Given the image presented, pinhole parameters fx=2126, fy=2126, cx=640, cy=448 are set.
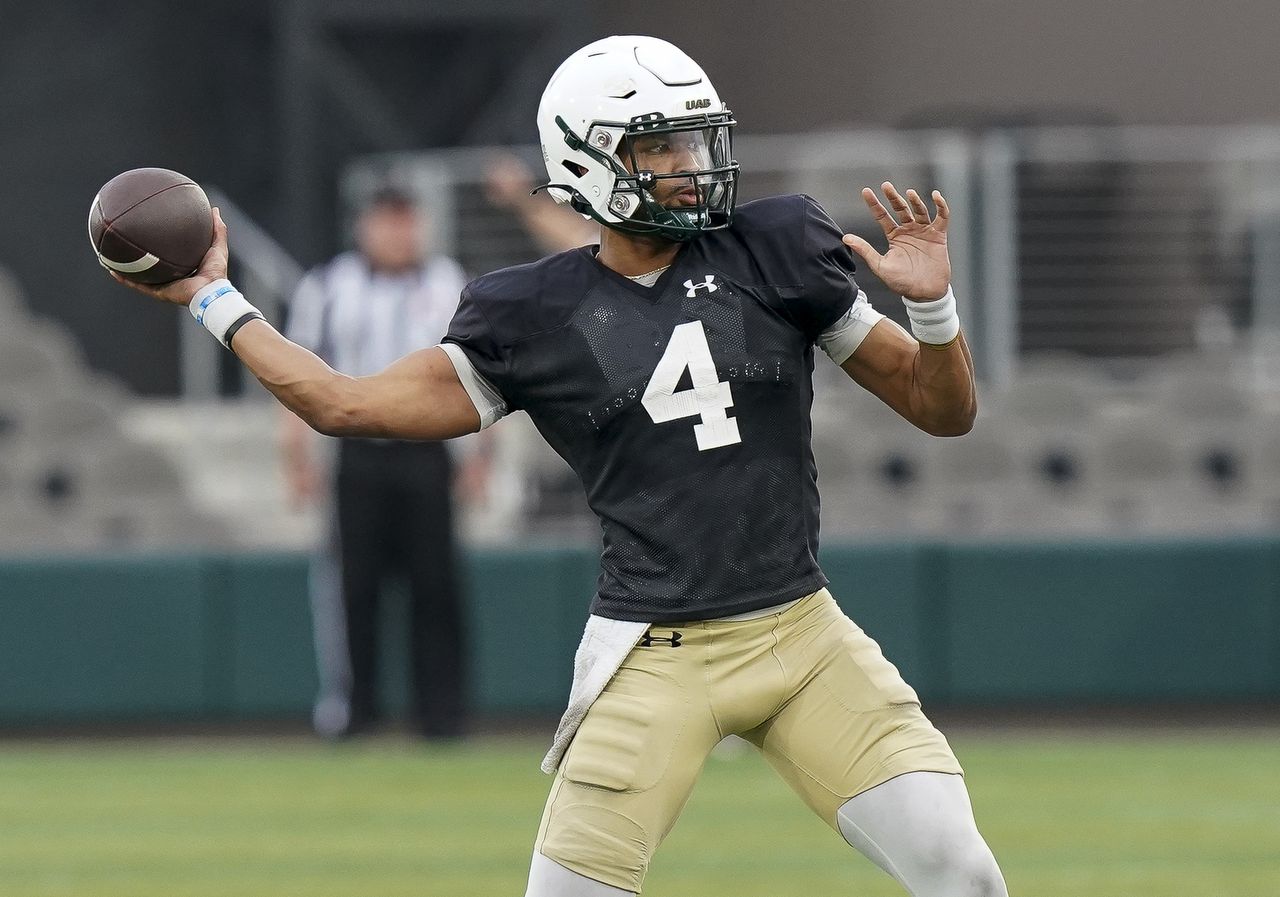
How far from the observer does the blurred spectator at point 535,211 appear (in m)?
9.68

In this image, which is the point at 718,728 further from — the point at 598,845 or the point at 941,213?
the point at 941,213

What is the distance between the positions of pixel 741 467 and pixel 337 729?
250 inches

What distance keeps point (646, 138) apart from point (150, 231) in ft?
3.50

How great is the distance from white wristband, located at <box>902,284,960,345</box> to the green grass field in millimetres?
2832

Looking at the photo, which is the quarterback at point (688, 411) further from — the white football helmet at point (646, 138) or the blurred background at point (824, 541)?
the blurred background at point (824, 541)

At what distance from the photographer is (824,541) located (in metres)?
11.4

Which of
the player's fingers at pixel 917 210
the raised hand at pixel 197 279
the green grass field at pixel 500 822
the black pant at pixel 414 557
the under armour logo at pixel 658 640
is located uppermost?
the player's fingers at pixel 917 210

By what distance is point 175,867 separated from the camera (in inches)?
292

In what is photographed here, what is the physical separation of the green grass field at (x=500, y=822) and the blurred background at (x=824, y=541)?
0.03m

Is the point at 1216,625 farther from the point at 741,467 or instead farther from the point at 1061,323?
the point at 741,467

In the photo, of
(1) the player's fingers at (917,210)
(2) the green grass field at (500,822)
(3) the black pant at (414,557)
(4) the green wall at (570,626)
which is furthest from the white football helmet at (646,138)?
(4) the green wall at (570,626)

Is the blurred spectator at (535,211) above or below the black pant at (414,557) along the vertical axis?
above

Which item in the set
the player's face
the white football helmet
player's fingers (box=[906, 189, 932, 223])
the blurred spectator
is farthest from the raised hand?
the blurred spectator

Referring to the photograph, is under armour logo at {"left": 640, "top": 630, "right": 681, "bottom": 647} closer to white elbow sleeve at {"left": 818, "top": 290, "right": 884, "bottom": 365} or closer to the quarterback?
the quarterback
